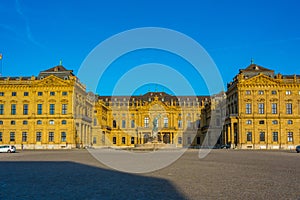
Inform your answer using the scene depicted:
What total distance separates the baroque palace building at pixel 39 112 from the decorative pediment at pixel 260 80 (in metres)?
33.7

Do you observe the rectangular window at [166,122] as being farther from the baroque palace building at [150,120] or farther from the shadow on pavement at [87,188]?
the shadow on pavement at [87,188]

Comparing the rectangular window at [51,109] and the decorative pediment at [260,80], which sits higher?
the decorative pediment at [260,80]

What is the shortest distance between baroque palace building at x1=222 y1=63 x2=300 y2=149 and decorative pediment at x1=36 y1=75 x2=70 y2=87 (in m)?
33.4

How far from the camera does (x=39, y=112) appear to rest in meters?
68.4

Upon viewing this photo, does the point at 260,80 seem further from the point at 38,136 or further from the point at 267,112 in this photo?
the point at 38,136

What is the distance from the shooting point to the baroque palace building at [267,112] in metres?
65.5

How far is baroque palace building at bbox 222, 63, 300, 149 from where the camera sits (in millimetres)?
65500

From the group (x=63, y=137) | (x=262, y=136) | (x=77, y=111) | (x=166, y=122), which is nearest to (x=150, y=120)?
(x=166, y=122)

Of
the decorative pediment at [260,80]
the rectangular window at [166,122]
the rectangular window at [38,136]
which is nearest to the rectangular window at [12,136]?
the rectangular window at [38,136]

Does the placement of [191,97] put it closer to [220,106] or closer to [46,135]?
[220,106]

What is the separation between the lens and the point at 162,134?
95.6m

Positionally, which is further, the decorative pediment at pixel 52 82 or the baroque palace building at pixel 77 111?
the decorative pediment at pixel 52 82

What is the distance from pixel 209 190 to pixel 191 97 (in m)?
95.0

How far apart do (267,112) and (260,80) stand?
20.4 ft
